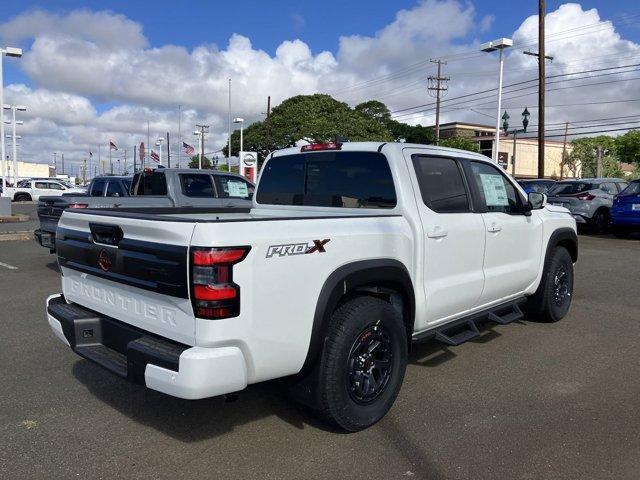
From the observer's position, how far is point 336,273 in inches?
122

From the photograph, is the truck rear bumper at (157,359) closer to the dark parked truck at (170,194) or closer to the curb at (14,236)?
the dark parked truck at (170,194)

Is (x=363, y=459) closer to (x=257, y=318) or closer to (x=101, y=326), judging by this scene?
(x=257, y=318)

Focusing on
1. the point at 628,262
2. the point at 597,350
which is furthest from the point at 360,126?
the point at 597,350

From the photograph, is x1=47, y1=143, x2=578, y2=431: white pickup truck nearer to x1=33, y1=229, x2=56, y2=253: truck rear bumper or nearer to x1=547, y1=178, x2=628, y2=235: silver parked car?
x1=33, y1=229, x2=56, y2=253: truck rear bumper

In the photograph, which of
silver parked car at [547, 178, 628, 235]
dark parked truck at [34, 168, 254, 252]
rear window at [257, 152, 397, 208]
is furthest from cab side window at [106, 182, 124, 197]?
silver parked car at [547, 178, 628, 235]

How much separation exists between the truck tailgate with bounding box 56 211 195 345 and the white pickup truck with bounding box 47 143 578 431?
0.4 inches

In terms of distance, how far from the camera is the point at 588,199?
15.4 m

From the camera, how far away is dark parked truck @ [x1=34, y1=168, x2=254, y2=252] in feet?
28.4

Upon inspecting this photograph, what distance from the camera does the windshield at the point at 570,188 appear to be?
1570cm

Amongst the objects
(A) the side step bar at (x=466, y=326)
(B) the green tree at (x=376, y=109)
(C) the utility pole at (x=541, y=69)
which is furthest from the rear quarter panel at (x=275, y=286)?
(B) the green tree at (x=376, y=109)

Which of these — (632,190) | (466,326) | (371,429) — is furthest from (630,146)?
(371,429)

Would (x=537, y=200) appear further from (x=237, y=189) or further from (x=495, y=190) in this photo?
(x=237, y=189)

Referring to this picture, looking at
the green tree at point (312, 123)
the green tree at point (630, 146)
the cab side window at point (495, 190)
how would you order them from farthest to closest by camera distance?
1. the green tree at point (312, 123)
2. the green tree at point (630, 146)
3. the cab side window at point (495, 190)

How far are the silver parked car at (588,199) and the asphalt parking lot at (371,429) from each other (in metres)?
11.3
